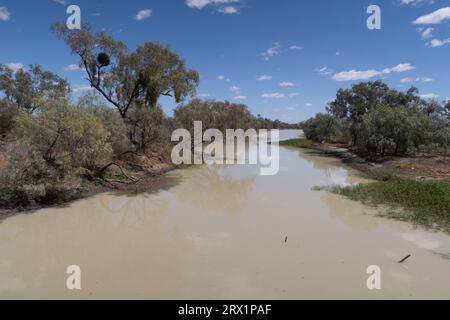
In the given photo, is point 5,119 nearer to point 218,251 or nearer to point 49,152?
point 49,152

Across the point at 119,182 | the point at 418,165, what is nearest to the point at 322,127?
the point at 418,165

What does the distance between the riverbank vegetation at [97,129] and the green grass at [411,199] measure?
925cm

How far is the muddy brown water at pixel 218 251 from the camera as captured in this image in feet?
17.0

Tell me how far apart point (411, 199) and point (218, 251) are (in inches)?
313

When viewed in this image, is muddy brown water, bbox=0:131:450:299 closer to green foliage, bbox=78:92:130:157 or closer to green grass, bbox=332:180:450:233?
green grass, bbox=332:180:450:233

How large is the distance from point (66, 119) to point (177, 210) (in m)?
4.74

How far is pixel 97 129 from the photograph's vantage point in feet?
34.8

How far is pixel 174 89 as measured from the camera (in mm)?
17438

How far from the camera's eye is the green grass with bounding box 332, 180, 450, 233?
8.77 metres

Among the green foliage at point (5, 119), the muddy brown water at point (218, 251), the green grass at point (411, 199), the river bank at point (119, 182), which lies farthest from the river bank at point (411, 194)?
the green foliage at point (5, 119)

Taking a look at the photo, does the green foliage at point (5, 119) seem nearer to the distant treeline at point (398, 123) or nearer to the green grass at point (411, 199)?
the green grass at point (411, 199)

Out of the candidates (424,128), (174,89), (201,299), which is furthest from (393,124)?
(201,299)

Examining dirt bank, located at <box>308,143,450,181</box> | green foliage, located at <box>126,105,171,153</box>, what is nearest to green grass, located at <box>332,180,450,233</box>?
dirt bank, located at <box>308,143,450,181</box>

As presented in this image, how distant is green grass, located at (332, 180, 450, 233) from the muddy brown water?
74 centimetres
